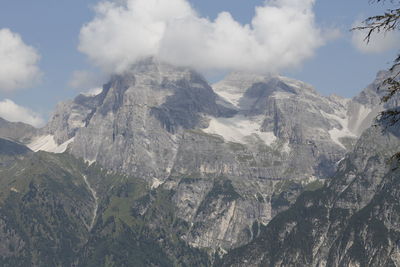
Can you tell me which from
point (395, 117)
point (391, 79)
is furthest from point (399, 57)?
point (395, 117)

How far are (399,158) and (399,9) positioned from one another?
6738 mm

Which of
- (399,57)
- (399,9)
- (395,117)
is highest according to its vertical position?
(399,9)

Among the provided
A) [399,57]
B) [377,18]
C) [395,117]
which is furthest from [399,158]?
[377,18]

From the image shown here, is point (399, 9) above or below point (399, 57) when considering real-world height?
above

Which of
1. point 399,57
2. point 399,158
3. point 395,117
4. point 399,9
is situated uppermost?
point 399,9

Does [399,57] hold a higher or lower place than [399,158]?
higher

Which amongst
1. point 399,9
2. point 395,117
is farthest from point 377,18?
point 395,117

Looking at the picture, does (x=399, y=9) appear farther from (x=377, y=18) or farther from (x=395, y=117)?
(x=395, y=117)

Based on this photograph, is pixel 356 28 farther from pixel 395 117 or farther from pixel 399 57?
pixel 395 117

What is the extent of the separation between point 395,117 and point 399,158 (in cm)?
196

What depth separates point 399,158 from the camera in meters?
29.5

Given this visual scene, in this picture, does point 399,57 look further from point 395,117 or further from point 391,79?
point 395,117

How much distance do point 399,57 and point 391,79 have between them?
1.13 metres

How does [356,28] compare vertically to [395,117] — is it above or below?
above
